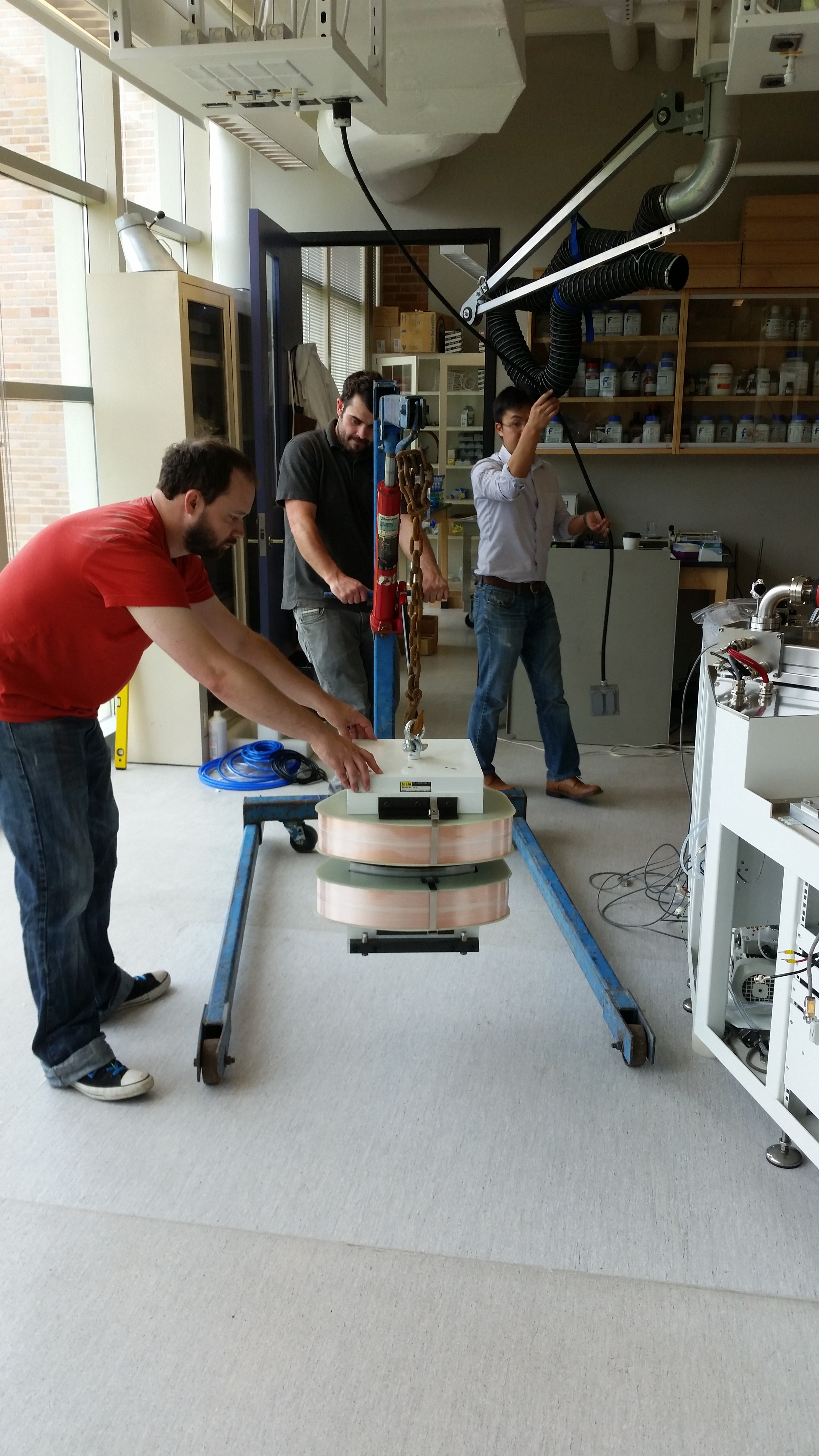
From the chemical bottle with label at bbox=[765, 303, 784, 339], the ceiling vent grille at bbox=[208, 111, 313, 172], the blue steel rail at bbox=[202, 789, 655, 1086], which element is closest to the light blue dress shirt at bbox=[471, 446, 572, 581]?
the blue steel rail at bbox=[202, 789, 655, 1086]

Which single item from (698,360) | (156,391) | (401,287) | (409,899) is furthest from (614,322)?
(401,287)

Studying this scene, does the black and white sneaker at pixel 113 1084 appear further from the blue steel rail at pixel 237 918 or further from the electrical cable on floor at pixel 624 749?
the electrical cable on floor at pixel 624 749

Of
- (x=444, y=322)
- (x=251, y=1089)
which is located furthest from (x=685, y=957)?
(x=444, y=322)

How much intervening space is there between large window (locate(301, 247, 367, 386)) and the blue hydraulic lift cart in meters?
Result: 4.83

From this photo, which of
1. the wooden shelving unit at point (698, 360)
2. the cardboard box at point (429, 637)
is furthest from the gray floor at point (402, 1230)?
the cardboard box at point (429, 637)

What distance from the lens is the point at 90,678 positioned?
2223 mm

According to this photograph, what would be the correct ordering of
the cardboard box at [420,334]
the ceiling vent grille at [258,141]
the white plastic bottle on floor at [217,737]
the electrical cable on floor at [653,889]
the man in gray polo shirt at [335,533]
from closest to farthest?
the ceiling vent grille at [258,141] < the electrical cable on floor at [653,889] < the man in gray polo shirt at [335,533] < the white plastic bottle on floor at [217,737] < the cardboard box at [420,334]

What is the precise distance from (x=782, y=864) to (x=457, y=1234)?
2.98 ft

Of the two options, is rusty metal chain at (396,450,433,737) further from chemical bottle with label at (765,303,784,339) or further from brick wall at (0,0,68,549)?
chemical bottle with label at (765,303,784,339)

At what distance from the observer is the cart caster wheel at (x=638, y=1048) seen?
7.89ft

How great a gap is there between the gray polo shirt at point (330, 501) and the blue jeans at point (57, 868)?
4.68 feet

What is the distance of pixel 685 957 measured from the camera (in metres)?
2.99

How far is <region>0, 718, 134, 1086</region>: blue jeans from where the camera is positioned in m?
2.21

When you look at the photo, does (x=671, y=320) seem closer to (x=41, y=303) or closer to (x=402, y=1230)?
(x=41, y=303)
